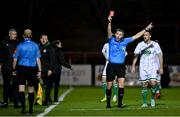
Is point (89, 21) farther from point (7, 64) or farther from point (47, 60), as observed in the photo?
point (7, 64)

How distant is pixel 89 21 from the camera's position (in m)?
60.1

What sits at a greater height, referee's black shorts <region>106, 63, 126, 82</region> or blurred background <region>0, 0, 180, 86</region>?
blurred background <region>0, 0, 180, 86</region>

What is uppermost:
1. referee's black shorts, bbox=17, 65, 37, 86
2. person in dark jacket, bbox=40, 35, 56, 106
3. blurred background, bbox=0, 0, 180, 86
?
blurred background, bbox=0, 0, 180, 86

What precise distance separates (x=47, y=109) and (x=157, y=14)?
37419mm

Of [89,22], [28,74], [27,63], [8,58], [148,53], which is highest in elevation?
[89,22]

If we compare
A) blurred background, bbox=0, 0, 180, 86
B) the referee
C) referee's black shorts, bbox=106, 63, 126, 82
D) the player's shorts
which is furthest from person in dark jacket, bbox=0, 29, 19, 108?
blurred background, bbox=0, 0, 180, 86

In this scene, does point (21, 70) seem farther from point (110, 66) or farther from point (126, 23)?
point (126, 23)

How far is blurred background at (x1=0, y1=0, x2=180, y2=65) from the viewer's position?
49812 mm

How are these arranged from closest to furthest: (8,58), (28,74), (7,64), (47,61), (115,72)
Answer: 1. (28,74)
2. (115,72)
3. (7,64)
4. (8,58)
5. (47,61)

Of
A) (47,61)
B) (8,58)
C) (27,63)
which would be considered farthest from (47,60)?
(27,63)

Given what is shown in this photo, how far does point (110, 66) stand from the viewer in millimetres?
19500

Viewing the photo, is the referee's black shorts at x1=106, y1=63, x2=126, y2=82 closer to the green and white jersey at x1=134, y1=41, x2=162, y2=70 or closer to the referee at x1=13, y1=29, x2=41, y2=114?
the green and white jersey at x1=134, y1=41, x2=162, y2=70

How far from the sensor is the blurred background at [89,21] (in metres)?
49.8

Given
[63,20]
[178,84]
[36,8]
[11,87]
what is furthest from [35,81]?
[63,20]
